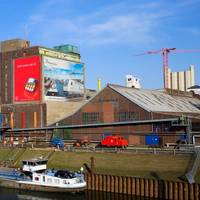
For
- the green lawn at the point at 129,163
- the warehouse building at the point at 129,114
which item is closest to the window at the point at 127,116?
the warehouse building at the point at 129,114

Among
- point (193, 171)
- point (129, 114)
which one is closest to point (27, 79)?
point (129, 114)

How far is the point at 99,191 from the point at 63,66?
9586cm

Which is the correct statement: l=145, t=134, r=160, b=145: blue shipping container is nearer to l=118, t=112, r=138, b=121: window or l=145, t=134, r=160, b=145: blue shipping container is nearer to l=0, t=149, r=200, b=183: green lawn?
l=118, t=112, r=138, b=121: window

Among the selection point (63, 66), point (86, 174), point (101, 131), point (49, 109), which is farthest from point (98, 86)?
point (86, 174)

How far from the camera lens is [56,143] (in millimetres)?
76500

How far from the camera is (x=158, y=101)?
100 m

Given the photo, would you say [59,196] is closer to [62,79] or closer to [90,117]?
[90,117]

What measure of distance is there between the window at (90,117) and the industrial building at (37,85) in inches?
1438

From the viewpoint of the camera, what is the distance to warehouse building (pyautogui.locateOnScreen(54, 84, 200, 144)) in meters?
82.1

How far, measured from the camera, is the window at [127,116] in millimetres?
87669

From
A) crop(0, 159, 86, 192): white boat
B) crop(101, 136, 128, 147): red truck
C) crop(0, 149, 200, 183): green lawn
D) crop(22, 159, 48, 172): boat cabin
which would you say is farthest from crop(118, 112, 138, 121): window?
crop(22, 159, 48, 172): boat cabin

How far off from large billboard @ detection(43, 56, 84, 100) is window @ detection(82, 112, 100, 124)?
4205 cm

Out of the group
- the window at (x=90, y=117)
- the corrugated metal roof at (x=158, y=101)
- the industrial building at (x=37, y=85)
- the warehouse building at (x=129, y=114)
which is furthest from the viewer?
the industrial building at (x=37, y=85)

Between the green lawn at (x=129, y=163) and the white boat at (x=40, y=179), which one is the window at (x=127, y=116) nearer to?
the green lawn at (x=129, y=163)
